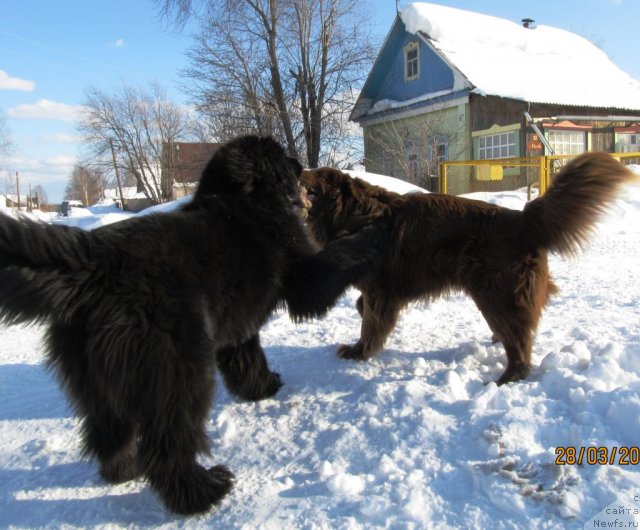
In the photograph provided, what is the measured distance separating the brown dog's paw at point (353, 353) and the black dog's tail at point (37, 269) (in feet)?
7.68

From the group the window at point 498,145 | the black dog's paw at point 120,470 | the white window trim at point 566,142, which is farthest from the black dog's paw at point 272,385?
the white window trim at point 566,142

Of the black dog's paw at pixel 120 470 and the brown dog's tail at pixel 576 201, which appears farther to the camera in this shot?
the brown dog's tail at pixel 576 201

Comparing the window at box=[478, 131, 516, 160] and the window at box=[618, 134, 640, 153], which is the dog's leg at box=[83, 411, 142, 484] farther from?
the window at box=[618, 134, 640, 153]

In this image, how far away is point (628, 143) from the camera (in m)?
21.2

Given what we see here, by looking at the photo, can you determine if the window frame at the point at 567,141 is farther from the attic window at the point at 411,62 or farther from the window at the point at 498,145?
the attic window at the point at 411,62

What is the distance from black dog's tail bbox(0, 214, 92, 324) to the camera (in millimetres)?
1889

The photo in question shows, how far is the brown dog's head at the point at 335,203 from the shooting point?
12.9 ft

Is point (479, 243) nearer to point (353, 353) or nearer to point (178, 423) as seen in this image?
point (353, 353)

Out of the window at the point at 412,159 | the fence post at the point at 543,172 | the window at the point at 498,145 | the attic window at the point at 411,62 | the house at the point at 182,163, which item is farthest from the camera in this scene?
the attic window at the point at 411,62

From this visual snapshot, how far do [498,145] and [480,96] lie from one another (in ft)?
7.09

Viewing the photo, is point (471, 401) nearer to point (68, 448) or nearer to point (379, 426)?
point (379, 426)

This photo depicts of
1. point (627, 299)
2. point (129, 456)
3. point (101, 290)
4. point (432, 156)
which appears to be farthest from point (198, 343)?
point (432, 156)

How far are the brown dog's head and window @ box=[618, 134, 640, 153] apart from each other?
21762mm
